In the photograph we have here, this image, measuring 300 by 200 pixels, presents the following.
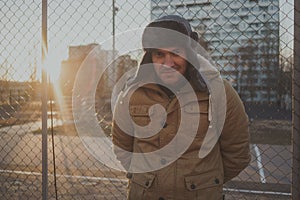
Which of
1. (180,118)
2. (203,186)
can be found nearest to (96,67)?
(180,118)

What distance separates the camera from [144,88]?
6.49 feet

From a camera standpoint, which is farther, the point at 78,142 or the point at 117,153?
the point at 78,142

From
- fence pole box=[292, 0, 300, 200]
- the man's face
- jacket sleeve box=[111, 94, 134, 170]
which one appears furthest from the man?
fence pole box=[292, 0, 300, 200]

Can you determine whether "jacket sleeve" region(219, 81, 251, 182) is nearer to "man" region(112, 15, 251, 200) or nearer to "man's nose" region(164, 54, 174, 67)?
"man" region(112, 15, 251, 200)

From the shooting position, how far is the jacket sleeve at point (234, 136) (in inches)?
74.1

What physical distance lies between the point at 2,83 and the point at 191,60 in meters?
4.60

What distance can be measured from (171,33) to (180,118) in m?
0.52

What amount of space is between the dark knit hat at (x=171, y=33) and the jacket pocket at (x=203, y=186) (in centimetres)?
79

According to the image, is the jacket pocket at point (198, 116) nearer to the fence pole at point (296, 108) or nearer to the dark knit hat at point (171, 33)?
the dark knit hat at point (171, 33)

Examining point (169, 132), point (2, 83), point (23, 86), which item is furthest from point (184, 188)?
point (2, 83)

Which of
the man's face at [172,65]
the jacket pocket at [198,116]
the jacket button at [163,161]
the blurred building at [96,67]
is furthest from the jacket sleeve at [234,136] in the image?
the blurred building at [96,67]

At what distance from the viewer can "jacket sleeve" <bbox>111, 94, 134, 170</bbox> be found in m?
2.07

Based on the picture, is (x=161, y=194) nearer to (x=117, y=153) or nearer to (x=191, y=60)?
(x=117, y=153)

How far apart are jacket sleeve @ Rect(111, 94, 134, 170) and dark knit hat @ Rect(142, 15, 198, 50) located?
478 mm
